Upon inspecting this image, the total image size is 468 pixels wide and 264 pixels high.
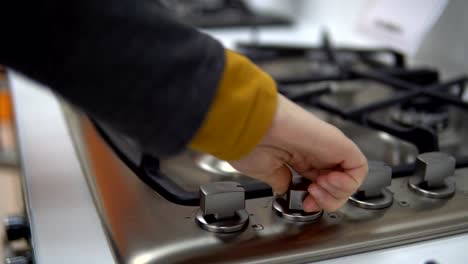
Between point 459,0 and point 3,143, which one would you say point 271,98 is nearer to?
point 459,0

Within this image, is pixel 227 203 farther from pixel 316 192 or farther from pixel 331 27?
pixel 331 27

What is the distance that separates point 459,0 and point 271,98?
500 millimetres


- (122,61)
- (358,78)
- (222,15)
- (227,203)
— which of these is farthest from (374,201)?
(222,15)

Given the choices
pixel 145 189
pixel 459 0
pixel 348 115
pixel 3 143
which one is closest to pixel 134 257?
pixel 145 189

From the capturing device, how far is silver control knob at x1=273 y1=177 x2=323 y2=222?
37cm

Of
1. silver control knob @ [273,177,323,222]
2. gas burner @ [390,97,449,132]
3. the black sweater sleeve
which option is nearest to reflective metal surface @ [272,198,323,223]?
silver control knob @ [273,177,323,222]

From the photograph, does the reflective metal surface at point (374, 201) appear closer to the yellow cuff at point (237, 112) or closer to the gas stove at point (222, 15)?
→ the yellow cuff at point (237, 112)

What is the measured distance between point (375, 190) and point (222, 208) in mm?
114

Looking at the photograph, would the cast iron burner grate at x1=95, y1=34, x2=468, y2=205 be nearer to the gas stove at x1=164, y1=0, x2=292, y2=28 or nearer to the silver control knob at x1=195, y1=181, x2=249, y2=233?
the silver control knob at x1=195, y1=181, x2=249, y2=233

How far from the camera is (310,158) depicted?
0.37 m

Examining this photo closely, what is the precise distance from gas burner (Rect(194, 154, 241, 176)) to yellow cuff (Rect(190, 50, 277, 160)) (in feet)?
0.58

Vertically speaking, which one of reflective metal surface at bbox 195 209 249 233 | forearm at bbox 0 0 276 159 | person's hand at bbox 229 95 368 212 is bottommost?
reflective metal surface at bbox 195 209 249 233

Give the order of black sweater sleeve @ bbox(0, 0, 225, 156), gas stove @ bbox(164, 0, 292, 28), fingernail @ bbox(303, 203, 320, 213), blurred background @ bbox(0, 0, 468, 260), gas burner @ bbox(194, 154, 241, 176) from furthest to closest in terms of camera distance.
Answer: gas stove @ bbox(164, 0, 292, 28), blurred background @ bbox(0, 0, 468, 260), gas burner @ bbox(194, 154, 241, 176), fingernail @ bbox(303, 203, 320, 213), black sweater sleeve @ bbox(0, 0, 225, 156)

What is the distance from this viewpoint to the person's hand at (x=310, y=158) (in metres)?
0.34
